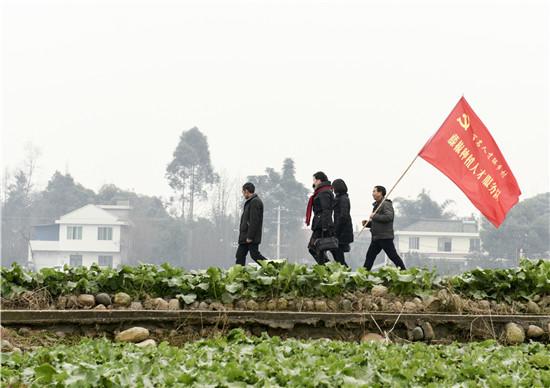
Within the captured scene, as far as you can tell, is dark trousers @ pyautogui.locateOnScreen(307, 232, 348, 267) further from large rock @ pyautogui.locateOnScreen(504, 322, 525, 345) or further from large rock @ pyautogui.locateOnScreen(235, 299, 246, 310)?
large rock @ pyautogui.locateOnScreen(235, 299, 246, 310)

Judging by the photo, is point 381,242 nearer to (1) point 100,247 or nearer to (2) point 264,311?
(2) point 264,311

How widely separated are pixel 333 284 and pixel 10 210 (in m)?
73.2

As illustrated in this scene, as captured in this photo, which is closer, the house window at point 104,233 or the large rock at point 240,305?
the large rock at point 240,305

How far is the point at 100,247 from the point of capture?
271 feet

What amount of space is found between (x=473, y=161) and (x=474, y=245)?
69664 millimetres

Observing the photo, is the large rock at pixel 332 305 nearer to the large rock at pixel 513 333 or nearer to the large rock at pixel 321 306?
the large rock at pixel 321 306

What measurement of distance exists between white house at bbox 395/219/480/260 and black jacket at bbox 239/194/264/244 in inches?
2592

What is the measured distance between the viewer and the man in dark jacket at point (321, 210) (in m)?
15.6

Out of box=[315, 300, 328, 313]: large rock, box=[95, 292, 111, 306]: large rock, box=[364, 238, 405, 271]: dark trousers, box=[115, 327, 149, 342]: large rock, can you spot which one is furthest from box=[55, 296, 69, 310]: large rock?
box=[364, 238, 405, 271]: dark trousers

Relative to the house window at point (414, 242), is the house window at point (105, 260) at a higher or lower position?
lower

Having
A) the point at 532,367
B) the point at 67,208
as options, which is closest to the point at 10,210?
the point at 67,208

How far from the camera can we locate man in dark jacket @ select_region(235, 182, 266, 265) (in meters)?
15.4

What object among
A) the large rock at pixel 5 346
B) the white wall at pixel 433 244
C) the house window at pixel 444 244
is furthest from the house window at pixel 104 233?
the large rock at pixel 5 346

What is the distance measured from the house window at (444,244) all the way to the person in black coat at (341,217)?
67.4 meters
